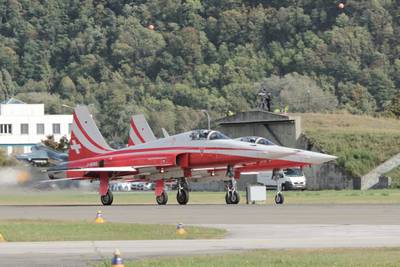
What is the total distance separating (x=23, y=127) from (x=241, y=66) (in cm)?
3988

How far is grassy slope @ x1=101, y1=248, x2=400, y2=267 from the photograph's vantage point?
859 inches

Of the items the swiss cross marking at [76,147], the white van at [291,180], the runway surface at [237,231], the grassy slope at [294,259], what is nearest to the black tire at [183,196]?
the runway surface at [237,231]

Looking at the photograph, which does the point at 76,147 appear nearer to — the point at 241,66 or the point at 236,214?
the point at 236,214

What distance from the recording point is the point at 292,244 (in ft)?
85.3

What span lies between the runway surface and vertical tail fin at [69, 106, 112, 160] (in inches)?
365

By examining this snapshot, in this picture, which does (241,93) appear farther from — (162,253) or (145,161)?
(162,253)

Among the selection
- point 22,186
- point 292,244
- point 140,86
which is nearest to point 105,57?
point 140,86

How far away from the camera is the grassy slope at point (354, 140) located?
3066 inches

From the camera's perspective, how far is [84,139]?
174 feet

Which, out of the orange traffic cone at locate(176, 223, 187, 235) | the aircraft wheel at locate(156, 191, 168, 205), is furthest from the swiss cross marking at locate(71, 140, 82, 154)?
the orange traffic cone at locate(176, 223, 187, 235)

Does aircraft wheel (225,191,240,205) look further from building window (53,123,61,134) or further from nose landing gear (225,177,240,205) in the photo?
building window (53,123,61,134)

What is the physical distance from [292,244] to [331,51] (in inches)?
6170

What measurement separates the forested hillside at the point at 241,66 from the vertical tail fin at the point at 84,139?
10534 centimetres

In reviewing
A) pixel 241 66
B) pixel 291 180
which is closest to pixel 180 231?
pixel 291 180
